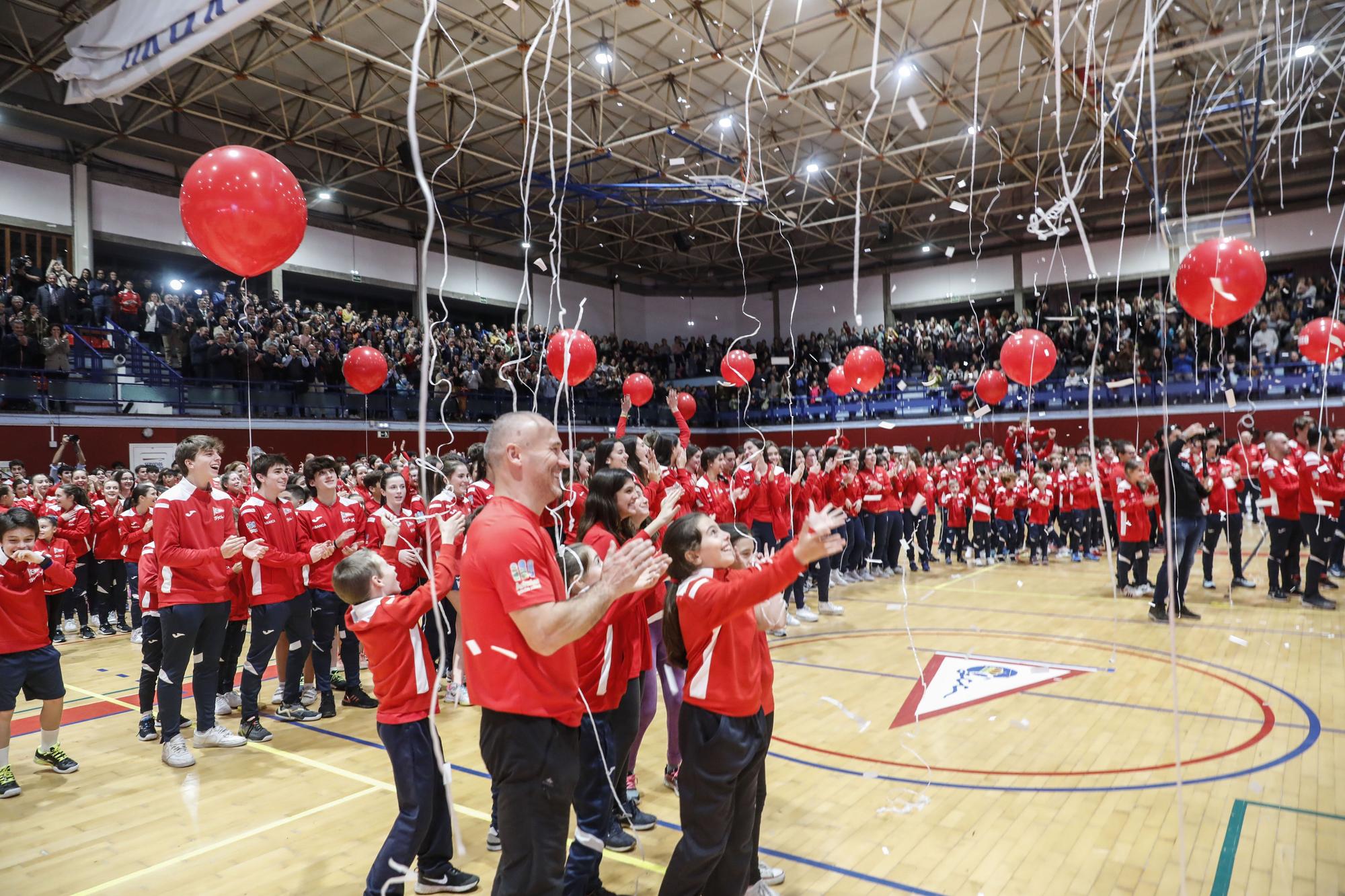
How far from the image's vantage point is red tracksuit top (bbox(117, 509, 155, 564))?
23.7ft

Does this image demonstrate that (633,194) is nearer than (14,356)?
No

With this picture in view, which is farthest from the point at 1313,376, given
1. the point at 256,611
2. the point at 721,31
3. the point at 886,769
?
the point at 256,611

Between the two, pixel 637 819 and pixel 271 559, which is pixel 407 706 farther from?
pixel 271 559

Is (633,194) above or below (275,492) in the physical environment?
above

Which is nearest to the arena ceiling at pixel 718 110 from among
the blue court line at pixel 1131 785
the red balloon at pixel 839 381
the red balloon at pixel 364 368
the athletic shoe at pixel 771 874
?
the red balloon at pixel 839 381

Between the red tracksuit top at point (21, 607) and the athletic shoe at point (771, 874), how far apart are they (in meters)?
3.66

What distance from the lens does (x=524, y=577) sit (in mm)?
1939

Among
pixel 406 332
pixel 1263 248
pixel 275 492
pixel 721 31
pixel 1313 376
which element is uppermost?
pixel 721 31

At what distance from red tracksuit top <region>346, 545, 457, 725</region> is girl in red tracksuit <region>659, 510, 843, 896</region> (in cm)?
92

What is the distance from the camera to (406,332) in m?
15.9

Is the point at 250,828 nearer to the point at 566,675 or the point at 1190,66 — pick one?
the point at 566,675

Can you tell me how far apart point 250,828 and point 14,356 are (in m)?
11.0

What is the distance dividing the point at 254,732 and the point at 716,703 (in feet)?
11.7

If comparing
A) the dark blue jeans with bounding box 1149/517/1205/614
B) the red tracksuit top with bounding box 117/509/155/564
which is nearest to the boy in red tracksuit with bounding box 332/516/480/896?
the red tracksuit top with bounding box 117/509/155/564
